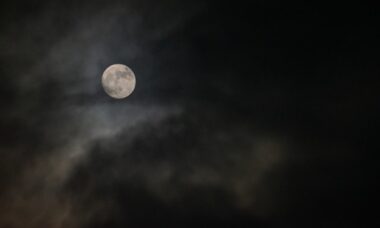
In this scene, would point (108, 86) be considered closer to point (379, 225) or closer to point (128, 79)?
point (128, 79)

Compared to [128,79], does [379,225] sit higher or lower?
lower

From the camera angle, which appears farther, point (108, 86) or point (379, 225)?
point (108, 86)

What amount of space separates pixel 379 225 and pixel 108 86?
22.0 meters

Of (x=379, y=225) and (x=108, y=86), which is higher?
(x=108, y=86)

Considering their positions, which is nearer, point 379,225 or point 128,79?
point 379,225

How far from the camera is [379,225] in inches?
1140

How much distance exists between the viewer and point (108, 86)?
31750 millimetres

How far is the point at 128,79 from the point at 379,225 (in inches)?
826

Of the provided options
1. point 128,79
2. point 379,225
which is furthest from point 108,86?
point 379,225

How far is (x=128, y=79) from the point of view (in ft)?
105

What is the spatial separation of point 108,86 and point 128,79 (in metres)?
1.61
